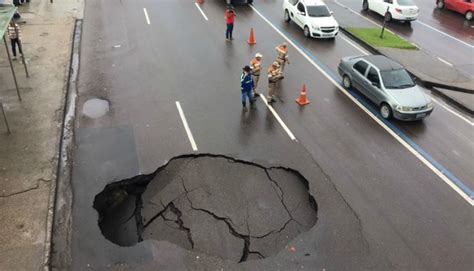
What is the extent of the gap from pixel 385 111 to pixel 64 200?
32.7 ft

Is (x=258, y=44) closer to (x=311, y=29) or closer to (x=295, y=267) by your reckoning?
(x=311, y=29)

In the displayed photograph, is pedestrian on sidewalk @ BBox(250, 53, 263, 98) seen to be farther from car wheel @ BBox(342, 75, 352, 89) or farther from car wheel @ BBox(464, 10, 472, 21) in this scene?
car wheel @ BBox(464, 10, 472, 21)

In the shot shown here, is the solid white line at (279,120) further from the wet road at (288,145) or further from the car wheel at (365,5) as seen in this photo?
the car wheel at (365,5)

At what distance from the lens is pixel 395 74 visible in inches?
552

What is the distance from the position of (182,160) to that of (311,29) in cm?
A: 1160

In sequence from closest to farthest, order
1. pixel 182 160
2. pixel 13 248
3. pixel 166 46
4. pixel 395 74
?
pixel 13 248, pixel 182 160, pixel 395 74, pixel 166 46

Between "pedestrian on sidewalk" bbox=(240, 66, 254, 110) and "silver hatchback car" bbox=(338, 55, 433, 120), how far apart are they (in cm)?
408

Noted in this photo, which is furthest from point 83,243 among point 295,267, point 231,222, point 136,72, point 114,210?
point 136,72

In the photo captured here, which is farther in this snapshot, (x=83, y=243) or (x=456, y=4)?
(x=456, y=4)

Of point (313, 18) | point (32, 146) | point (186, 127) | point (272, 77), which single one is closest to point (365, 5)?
point (313, 18)

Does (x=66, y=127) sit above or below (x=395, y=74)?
below

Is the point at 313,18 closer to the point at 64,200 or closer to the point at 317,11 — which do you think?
the point at 317,11

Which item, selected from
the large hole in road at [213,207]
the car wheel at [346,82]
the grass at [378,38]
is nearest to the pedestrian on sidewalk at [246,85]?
the large hole in road at [213,207]

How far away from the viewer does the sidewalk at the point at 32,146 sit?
8289 millimetres
